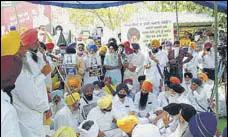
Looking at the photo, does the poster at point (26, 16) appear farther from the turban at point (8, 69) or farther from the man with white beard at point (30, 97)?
the turban at point (8, 69)

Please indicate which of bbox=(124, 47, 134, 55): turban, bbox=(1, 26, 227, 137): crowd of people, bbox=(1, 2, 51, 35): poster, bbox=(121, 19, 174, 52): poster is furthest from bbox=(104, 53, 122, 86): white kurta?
bbox=(1, 2, 51, 35): poster

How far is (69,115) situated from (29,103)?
1.76 metres

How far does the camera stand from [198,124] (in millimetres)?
3201

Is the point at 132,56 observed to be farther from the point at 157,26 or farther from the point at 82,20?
the point at 82,20

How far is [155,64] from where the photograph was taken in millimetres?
8750

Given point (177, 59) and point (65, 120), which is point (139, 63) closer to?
point (177, 59)

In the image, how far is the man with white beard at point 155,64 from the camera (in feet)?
27.4

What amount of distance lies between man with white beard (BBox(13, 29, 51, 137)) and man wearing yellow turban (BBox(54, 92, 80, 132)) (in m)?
1.30

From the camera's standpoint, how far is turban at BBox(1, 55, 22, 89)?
7.61 feet

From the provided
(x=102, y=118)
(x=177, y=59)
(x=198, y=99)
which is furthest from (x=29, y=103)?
(x=177, y=59)

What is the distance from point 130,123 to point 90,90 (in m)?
1.96

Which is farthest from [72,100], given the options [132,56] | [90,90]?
[132,56]

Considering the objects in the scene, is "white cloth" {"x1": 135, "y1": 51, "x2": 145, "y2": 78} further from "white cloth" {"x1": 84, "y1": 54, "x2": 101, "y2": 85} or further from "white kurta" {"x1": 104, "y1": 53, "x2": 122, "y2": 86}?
"white cloth" {"x1": 84, "y1": 54, "x2": 101, "y2": 85}

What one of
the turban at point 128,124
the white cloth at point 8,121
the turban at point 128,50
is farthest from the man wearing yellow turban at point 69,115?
the turban at point 128,50
